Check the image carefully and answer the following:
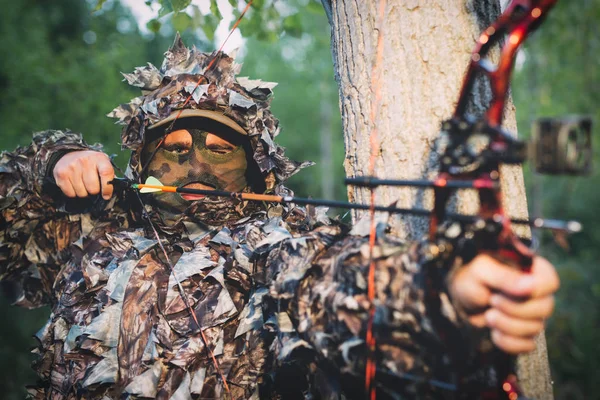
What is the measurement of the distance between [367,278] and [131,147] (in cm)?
192

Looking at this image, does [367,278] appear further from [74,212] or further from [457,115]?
[74,212]

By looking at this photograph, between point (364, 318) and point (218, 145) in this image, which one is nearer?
point (364, 318)

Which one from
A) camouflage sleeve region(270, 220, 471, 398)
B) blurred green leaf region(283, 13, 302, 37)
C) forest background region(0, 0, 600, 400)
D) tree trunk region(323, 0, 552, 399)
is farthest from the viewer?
forest background region(0, 0, 600, 400)

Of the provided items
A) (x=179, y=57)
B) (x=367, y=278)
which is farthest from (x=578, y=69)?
(x=367, y=278)

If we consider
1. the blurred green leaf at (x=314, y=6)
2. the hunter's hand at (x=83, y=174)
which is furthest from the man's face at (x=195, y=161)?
the blurred green leaf at (x=314, y=6)

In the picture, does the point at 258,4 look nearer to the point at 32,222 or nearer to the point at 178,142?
the point at 178,142

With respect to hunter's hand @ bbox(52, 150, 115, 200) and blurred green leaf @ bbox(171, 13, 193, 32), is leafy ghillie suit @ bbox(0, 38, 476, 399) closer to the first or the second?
hunter's hand @ bbox(52, 150, 115, 200)

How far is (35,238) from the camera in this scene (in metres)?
2.95

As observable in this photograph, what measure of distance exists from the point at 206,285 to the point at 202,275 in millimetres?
64

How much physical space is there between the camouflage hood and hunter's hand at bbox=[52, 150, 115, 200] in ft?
0.57

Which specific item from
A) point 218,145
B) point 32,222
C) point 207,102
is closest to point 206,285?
point 218,145

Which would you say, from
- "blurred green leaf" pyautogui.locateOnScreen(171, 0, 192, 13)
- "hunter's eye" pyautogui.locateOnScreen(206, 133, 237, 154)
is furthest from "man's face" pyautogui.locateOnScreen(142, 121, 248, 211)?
"blurred green leaf" pyautogui.locateOnScreen(171, 0, 192, 13)

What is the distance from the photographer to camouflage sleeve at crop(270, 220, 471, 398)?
4.55 ft

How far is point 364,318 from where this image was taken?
155cm
